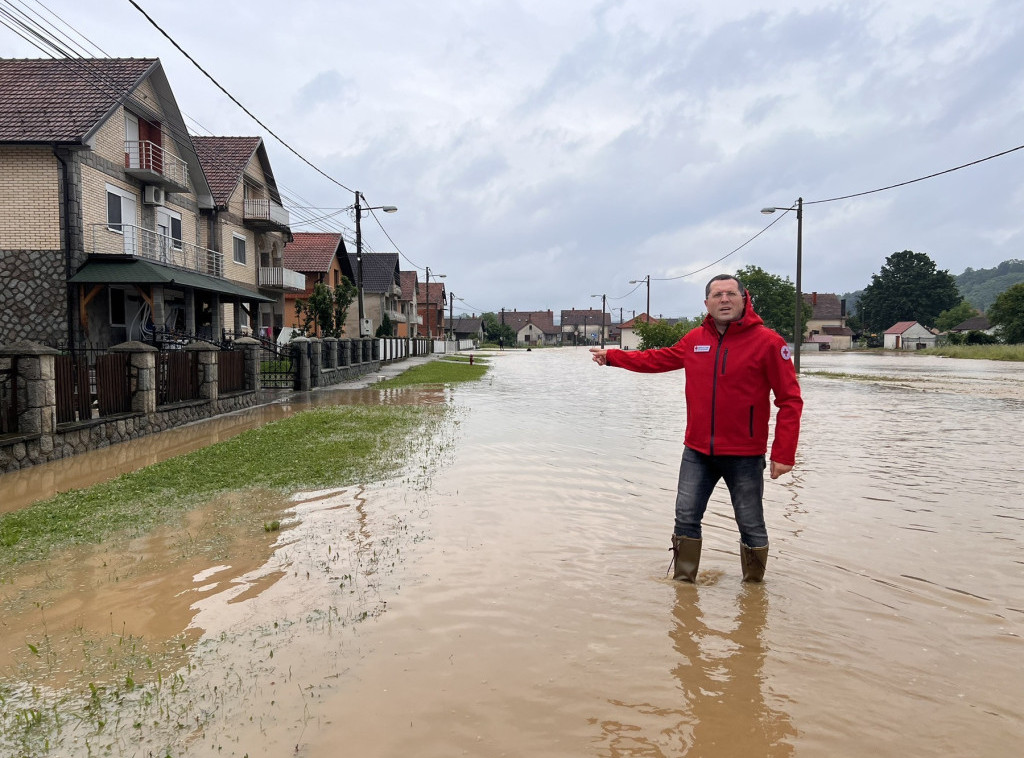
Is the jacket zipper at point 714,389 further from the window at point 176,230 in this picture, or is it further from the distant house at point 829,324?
the distant house at point 829,324

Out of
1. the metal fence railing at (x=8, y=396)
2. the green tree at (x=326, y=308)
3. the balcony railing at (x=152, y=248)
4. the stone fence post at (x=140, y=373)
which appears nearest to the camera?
the metal fence railing at (x=8, y=396)

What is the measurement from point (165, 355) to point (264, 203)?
70.4ft

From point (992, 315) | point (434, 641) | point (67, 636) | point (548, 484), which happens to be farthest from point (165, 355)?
point (992, 315)

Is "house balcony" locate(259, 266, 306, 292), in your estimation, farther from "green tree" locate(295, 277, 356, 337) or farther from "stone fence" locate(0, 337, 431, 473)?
"stone fence" locate(0, 337, 431, 473)

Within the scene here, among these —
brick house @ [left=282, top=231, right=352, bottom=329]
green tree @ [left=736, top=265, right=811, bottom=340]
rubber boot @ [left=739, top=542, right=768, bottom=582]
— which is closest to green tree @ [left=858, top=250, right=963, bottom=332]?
green tree @ [left=736, top=265, right=811, bottom=340]

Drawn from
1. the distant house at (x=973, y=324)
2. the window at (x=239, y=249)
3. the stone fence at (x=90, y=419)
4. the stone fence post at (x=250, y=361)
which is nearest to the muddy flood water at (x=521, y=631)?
the stone fence at (x=90, y=419)

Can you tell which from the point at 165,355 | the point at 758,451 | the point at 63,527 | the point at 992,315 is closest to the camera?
the point at 758,451

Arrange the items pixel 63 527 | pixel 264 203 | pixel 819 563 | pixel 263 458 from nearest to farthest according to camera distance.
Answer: pixel 819 563 < pixel 63 527 < pixel 263 458 < pixel 264 203

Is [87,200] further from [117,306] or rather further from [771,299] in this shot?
[771,299]

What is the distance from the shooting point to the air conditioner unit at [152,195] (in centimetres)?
2409

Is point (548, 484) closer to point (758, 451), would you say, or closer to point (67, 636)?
point (758, 451)

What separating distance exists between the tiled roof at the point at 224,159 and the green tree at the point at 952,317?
345ft

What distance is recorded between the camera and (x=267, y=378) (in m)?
23.6

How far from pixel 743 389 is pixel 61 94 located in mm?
24122
